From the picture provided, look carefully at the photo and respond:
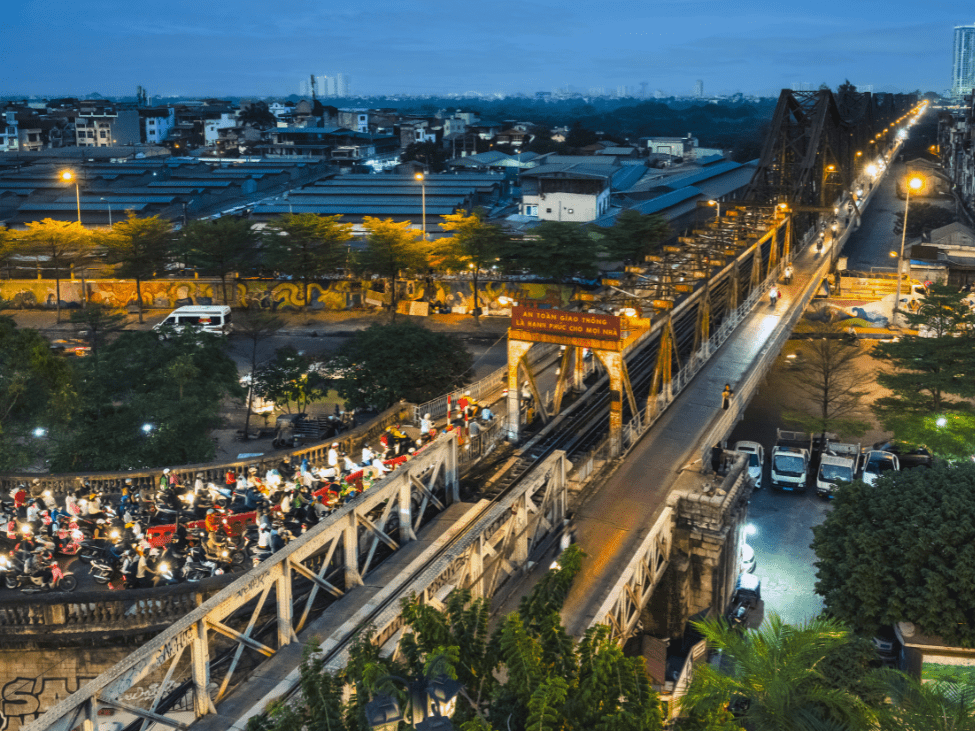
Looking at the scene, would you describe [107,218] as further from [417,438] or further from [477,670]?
Answer: [477,670]

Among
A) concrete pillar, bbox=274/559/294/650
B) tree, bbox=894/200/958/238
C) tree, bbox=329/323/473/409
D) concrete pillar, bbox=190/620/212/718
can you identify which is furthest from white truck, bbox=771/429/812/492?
tree, bbox=894/200/958/238

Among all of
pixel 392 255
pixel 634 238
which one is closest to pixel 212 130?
A: pixel 634 238

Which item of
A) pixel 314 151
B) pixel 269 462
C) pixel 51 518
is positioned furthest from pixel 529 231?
pixel 314 151

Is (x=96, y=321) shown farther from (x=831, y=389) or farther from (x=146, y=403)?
(x=831, y=389)

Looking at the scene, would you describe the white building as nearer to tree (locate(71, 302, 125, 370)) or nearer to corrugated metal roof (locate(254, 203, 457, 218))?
corrugated metal roof (locate(254, 203, 457, 218))

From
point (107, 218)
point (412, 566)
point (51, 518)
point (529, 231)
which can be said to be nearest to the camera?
point (412, 566)

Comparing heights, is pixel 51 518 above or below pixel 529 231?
below

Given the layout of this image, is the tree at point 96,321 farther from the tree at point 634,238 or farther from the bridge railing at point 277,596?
the tree at point 634,238
